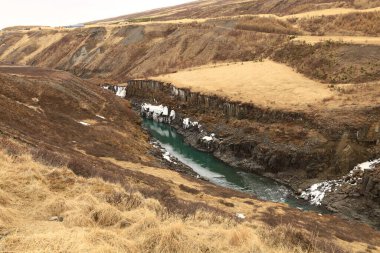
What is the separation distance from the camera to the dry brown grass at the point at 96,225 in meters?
9.73

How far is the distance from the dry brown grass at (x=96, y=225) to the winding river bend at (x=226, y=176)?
22.8 meters

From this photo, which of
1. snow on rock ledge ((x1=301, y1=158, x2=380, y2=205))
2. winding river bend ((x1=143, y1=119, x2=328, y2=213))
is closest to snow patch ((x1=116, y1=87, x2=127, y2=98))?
winding river bend ((x1=143, y1=119, x2=328, y2=213))

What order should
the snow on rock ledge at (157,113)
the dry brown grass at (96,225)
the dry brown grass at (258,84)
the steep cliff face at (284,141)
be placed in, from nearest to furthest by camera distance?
the dry brown grass at (96,225) → the steep cliff face at (284,141) → the dry brown grass at (258,84) → the snow on rock ledge at (157,113)

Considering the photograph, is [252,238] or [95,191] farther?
[95,191]

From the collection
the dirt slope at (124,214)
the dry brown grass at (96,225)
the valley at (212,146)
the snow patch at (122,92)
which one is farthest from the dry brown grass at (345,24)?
the dry brown grass at (96,225)

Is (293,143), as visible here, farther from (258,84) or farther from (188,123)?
(188,123)

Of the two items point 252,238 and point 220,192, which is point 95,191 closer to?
point 252,238

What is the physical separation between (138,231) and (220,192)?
1886 centimetres

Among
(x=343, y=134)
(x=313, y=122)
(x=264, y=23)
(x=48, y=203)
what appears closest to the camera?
(x=48, y=203)

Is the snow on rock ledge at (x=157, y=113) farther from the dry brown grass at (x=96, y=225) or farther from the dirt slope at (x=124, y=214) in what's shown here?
the dry brown grass at (x=96, y=225)

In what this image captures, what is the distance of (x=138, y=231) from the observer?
11414 mm

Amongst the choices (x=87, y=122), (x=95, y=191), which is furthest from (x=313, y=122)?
(x=95, y=191)

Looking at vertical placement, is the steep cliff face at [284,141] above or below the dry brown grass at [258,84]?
below

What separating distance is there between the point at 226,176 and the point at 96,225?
31507 millimetres
